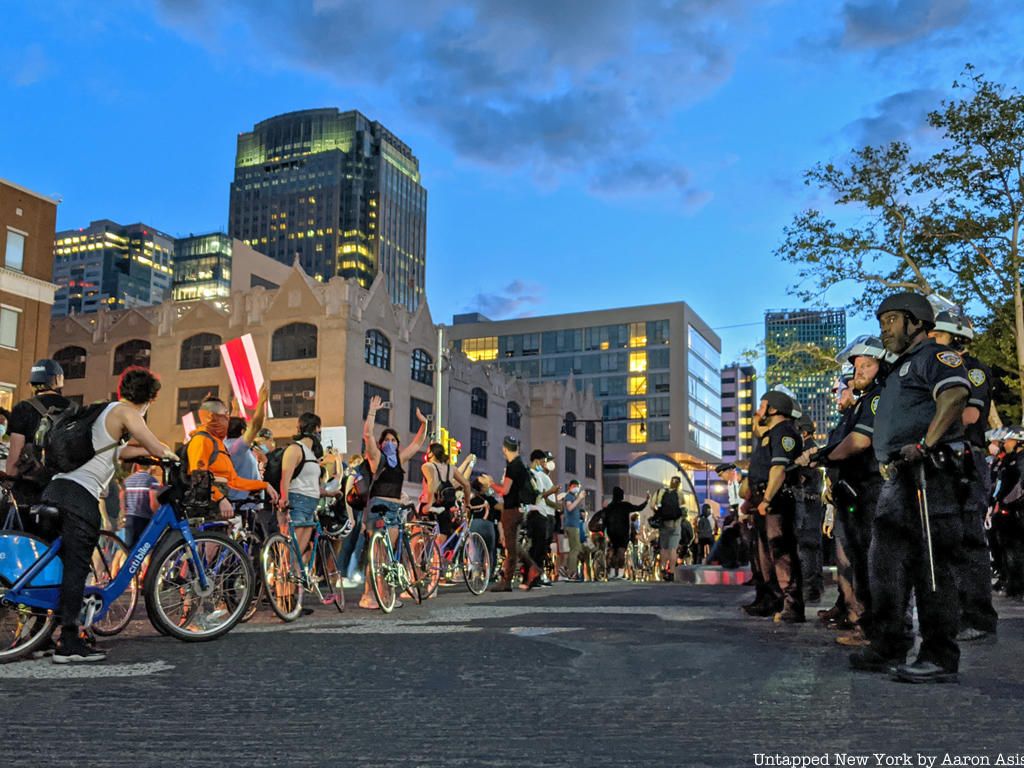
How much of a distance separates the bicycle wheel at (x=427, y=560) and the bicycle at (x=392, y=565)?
1.00 feet

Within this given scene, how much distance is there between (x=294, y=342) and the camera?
52750 millimetres

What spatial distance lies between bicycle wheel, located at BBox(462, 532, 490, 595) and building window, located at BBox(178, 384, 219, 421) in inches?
1716

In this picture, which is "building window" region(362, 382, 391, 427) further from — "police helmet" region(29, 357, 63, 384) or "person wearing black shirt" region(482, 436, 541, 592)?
"police helmet" region(29, 357, 63, 384)

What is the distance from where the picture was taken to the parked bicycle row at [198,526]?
588 centimetres

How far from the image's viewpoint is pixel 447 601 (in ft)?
36.2

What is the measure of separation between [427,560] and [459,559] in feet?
3.47

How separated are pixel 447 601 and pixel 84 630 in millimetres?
5285

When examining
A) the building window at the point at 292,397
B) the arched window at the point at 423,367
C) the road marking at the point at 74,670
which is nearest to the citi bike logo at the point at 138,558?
the road marking at the point at 74,670

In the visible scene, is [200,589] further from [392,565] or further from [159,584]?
[392,565]

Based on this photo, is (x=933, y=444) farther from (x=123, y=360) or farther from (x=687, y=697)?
(x=123, y=360)

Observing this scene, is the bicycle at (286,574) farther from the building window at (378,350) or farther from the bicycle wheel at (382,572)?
the building window at (378,350)

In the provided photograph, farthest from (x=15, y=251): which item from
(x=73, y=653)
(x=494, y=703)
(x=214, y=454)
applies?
(x=494, y=703)

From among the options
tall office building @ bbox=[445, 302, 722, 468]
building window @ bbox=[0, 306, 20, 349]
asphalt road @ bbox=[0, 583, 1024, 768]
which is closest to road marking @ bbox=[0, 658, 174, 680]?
asphalt road @ bbox=[0, 583, 1024, 768]

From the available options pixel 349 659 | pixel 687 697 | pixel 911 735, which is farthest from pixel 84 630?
pixel 911 735
